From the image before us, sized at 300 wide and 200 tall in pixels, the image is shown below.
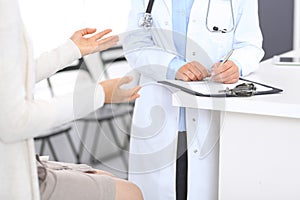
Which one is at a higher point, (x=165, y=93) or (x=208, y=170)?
(x=165, y=93)

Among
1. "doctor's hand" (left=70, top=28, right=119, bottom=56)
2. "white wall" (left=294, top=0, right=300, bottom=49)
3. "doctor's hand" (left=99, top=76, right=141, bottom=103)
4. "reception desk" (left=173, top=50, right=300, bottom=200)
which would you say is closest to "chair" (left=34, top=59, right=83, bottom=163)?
"white wall" (left=294, top=0, right=300, bottom=49)

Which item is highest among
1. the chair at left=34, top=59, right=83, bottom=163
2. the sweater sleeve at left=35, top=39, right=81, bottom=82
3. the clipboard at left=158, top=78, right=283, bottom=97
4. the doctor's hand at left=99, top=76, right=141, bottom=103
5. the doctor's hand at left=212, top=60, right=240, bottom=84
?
the sweater sleeve at left=35, top=39, right=81, bottom=82

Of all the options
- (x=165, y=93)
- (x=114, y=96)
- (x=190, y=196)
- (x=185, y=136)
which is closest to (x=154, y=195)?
(x=190, y=196)

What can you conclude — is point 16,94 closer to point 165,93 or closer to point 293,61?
point 165,93

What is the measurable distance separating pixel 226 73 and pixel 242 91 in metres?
0.14

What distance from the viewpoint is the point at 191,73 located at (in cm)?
147

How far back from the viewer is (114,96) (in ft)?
3.38

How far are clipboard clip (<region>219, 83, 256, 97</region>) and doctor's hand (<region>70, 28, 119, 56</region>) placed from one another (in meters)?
0.35

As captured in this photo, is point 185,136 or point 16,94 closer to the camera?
point 16,94

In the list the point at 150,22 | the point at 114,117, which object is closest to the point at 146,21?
the point at 150,22

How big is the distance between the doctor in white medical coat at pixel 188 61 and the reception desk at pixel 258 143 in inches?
6.7

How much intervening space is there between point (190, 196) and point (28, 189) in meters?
0.76

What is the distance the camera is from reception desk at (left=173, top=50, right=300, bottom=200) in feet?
4.20

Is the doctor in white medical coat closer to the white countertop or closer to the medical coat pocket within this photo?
the medical coat pocket
